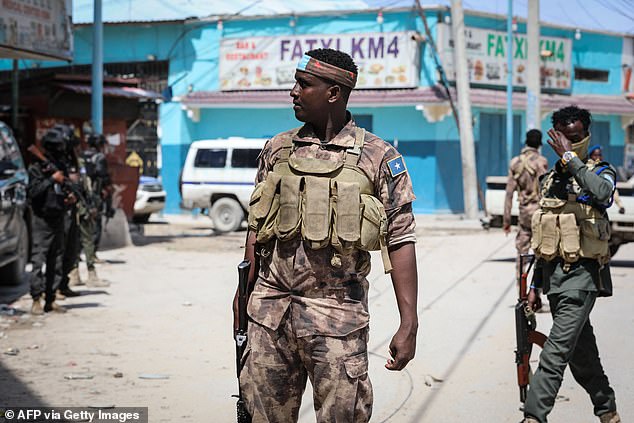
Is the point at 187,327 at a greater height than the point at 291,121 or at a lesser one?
lesser

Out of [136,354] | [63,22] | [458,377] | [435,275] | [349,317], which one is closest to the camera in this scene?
[349,317]

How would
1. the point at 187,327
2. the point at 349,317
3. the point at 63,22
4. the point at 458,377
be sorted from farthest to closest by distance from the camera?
the point at 63,22 < the point at 187,327 < the point at 458,377 < the point at 349,317

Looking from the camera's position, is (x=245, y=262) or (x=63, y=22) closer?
(x=245, y=262)

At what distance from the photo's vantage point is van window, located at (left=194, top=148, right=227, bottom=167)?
863 inches

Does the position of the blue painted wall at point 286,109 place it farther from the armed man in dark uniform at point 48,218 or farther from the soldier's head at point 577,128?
the soldier's head at point 577,128

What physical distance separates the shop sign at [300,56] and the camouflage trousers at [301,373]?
23908 mm

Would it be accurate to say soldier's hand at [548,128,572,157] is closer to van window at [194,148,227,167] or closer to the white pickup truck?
the white pickup truck

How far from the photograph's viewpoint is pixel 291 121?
95.4 ft

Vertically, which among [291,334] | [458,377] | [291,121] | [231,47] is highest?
[231,47]

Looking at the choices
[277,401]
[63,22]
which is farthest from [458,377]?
[63,22]

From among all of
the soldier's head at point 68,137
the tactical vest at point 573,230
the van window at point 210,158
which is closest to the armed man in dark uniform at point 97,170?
the soldier's head at point 68,137

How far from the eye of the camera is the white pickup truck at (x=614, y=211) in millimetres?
14242

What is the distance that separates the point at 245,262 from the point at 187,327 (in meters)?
5.20

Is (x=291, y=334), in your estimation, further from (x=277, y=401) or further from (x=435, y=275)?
(x=435, y=275)
